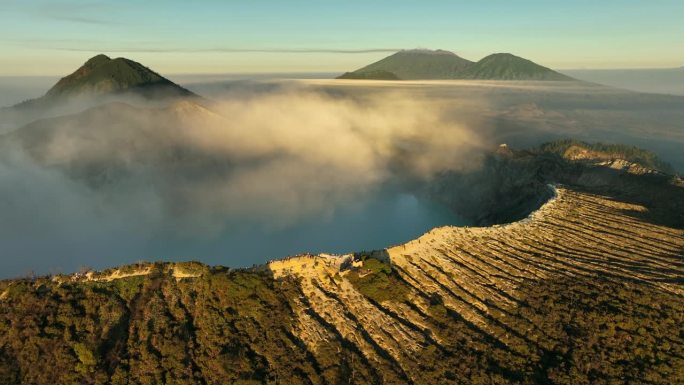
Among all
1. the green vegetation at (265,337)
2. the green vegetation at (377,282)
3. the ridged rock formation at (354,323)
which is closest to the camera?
the green vegetation at (265,337)

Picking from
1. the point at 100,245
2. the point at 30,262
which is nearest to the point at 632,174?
the point at 100,245

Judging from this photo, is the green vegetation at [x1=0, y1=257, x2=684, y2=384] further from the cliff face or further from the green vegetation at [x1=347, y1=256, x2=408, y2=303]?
the green vegetation at [x1=347, y1=256, x2=408, y2=303]

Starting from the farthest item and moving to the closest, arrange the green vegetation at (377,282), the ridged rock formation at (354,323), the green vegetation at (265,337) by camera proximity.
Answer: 1. the green vegetation at (377,282)
2. the ridged rock formation at (354,323)
3. the green vegetation at (265,337)

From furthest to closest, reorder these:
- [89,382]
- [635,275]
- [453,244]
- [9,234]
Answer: [9,234] < [453,244] < [635,275] < [89,382]

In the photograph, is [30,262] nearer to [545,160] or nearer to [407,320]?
[407,320]

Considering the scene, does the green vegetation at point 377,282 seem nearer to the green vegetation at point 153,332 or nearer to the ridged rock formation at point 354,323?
the ridged rock formation at point 354,323

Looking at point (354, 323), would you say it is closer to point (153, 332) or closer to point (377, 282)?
point (377, 282)

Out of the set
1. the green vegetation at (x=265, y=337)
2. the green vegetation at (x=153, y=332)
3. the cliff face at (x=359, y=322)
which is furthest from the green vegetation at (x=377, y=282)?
the green vegetation at (x=153, y=332)

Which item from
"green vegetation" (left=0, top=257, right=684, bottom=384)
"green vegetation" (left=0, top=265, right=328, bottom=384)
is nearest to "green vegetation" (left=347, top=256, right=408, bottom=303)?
"green vegetation" (left=0, top=257, right=684, bottom=384)

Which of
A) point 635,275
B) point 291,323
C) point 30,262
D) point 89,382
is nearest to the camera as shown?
point 89,382
